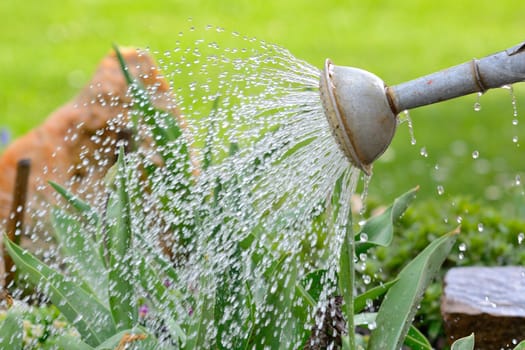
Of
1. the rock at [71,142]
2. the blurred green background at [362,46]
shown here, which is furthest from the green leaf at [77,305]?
the blurred green background at [362,46]

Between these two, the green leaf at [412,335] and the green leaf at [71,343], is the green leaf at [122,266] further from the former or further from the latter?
the green leaf at [412,335]

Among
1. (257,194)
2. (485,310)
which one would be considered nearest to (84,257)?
(257,194)

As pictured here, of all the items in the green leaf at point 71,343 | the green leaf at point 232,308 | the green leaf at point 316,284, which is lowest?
the green leaf at point 316,284

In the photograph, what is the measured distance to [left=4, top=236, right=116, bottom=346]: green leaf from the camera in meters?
2.58

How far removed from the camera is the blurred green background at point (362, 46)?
806 cm

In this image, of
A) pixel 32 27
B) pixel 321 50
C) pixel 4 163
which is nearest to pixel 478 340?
pixel 4 163

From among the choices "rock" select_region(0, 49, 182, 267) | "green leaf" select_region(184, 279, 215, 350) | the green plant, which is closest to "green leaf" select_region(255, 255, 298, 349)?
the green plant

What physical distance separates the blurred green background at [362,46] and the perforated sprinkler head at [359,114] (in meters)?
4.56

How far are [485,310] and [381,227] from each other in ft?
2.37

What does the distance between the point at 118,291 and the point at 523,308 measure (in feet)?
4.71

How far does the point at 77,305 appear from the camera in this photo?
8.53 feet

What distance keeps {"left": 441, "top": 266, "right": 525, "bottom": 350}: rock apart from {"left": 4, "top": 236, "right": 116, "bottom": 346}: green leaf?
1.22 meters

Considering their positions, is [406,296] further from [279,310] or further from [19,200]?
[19,200]

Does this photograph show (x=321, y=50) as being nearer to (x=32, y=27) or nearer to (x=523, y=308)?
(x=32, y=27)
